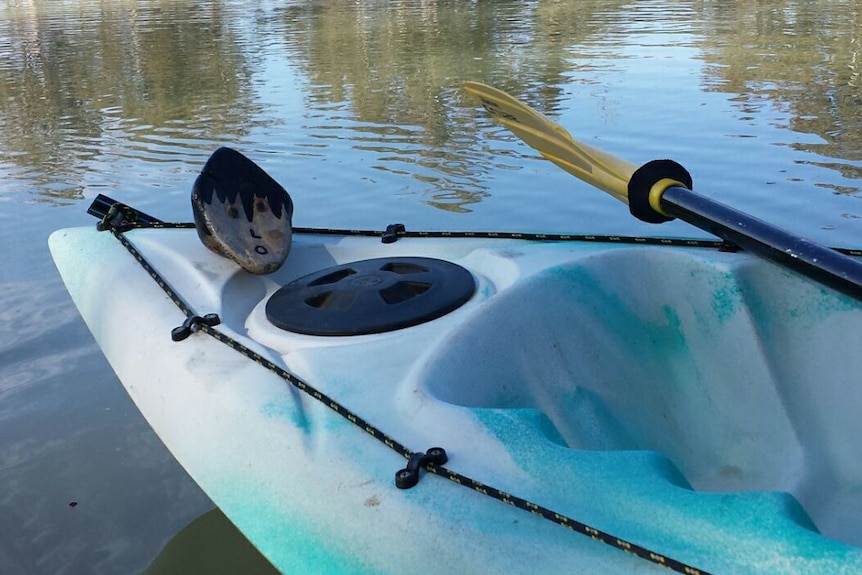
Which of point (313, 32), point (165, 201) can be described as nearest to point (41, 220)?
point (165, 201)

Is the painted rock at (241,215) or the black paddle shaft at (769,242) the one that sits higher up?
the black paddle shaft at (769,242)

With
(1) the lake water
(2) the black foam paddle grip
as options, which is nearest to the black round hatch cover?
(2) the black foam paddle grip

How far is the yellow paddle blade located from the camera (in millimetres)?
2580

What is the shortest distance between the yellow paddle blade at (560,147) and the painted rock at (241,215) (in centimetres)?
80

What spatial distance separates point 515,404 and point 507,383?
5 cm

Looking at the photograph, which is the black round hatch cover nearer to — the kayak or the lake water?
the kayak

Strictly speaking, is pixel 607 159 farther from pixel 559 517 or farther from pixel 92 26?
pixel 92 26

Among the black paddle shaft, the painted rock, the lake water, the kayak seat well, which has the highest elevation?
the black paddle shaft

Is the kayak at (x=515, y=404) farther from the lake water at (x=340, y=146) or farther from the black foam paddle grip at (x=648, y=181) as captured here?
the lake water at (x=340, y=146)

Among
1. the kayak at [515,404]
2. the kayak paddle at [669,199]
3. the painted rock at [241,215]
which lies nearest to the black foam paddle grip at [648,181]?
the kayak paddle at [669,199]

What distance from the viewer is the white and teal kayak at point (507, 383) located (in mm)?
1507

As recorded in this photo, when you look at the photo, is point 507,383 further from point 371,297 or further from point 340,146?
point 340,146

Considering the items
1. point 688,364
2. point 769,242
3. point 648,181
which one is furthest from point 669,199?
point 688,364

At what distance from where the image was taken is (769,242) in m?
2.02
